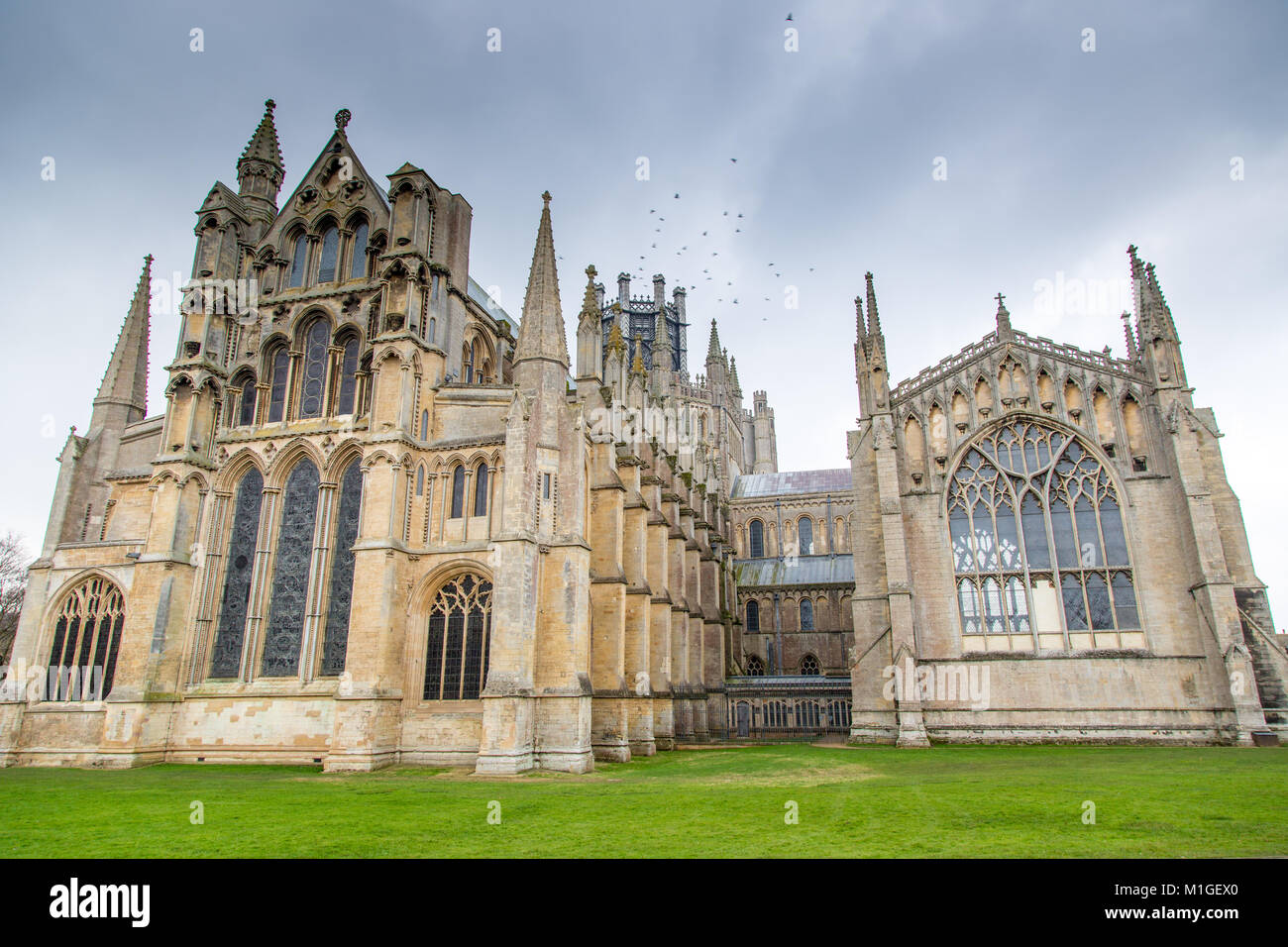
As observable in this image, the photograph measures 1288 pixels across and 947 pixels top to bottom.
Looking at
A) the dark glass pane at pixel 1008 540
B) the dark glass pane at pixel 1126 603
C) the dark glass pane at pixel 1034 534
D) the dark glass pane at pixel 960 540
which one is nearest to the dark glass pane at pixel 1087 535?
the dark glass pane at pixel 1034 534

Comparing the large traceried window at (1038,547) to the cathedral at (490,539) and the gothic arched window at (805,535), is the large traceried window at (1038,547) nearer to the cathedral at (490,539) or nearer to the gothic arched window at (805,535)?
the cathedral at (490,539)

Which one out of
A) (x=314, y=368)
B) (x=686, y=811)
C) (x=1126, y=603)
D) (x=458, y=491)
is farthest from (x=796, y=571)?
(x=686, y=811)

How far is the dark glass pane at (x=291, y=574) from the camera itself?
79.8 feet

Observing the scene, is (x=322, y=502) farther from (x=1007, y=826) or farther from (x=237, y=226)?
(x=1007, y=826)

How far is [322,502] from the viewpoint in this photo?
2506 centimetres

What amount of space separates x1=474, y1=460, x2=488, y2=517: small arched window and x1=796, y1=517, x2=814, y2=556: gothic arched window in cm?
3567

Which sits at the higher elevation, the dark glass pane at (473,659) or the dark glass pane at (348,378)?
the dark glass pane at (348,378)

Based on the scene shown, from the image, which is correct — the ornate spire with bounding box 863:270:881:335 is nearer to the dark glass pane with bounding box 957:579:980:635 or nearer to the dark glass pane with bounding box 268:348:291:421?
the dark glass pane with bounding box 957:579:980:635

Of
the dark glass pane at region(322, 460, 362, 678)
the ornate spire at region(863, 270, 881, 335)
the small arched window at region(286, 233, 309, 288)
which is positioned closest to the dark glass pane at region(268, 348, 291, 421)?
the small arched window at region(286, 233, 309, 288)

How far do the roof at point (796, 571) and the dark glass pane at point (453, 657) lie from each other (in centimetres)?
2962

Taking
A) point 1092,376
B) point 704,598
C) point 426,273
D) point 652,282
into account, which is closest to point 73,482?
point 426,273

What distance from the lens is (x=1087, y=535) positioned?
29484 mm

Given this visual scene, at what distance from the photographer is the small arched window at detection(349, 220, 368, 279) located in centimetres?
2789

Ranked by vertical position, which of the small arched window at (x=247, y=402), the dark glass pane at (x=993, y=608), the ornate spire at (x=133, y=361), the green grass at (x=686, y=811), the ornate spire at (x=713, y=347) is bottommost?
the green grass at (x=686, y=811)
